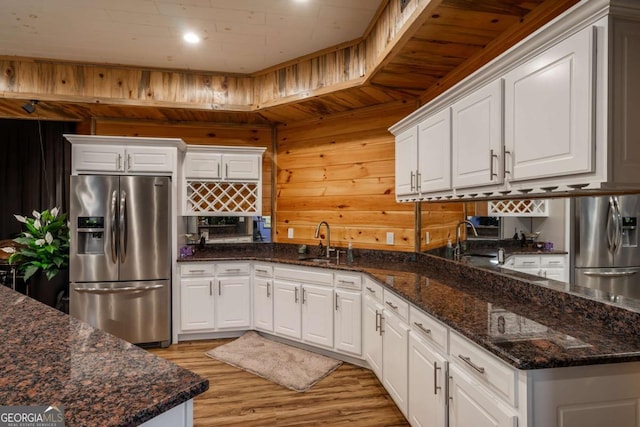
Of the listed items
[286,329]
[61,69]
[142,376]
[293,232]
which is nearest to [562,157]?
[142,376]

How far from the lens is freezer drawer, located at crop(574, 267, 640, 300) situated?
1670 mm

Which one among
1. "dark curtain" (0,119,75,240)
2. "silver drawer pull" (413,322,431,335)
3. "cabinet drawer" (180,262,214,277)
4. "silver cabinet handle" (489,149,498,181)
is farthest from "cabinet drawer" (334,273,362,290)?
"dark curtain" (0,119,75,240)

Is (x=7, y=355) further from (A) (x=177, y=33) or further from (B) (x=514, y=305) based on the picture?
(A) (x=177, y=33)

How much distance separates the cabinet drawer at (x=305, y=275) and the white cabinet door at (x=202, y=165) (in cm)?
133

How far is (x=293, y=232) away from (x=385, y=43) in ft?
7.75

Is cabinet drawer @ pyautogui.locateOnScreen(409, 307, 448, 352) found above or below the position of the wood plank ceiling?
below

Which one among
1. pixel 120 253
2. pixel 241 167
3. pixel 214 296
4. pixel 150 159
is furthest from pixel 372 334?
pixel 150 159

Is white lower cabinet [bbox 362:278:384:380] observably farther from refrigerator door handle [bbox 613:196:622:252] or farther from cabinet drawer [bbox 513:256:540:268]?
refrigerator door handle [bbox 613:196:622:252]

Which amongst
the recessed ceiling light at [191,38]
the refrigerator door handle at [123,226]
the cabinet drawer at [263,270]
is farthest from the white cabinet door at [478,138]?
the refrigerator door handle at [123,226]

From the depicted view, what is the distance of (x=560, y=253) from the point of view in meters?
2.02

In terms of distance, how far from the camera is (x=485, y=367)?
59.0 inches

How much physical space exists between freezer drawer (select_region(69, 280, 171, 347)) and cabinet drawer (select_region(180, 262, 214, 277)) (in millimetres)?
185

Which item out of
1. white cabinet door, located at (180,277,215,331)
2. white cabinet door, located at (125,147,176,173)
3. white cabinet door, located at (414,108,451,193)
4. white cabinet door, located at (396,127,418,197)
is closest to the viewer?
white cabinet door, located at (414,108,451,193)

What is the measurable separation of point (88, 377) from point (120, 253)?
2.85 m
